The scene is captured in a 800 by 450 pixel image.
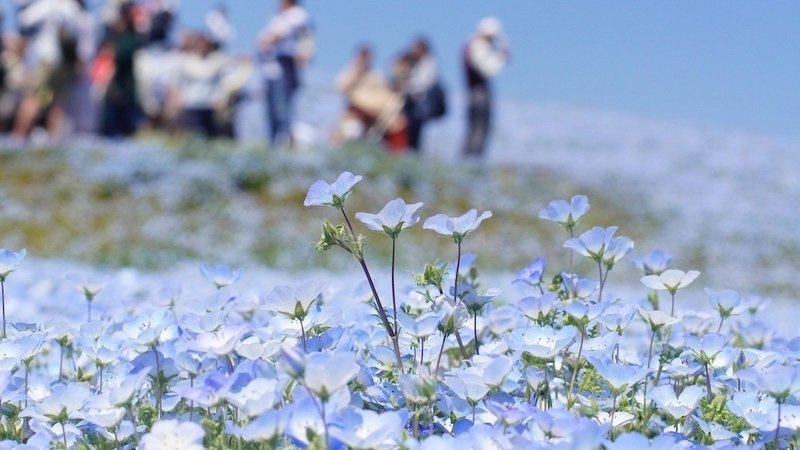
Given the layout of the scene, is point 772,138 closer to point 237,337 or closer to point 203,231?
point 203,231

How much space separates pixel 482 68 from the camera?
41.3 feet

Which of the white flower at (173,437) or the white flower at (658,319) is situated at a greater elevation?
the white flower at (658,319)

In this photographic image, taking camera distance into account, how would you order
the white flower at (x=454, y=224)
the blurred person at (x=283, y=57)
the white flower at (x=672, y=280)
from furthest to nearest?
the blurred person at (x=283, y=57) → the white flower at (x=672, y=280) → the white flower at (x=454, y=224)

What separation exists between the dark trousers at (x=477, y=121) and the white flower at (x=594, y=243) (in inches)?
445

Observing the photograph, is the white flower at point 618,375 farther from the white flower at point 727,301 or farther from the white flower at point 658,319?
the white flower at point 727,301

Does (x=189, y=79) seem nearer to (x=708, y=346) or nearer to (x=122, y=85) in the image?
(x=122, y=85)

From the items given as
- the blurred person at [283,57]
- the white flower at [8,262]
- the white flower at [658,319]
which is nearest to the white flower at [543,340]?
the white flower at [658,319]

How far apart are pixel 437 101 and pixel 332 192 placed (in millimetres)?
11095

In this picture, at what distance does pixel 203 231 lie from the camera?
10047mm

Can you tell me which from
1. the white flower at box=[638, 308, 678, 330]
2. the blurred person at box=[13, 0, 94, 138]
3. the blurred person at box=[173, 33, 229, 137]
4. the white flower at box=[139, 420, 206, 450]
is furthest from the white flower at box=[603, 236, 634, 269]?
the blurred person at box=[173, 33, 229, 137]

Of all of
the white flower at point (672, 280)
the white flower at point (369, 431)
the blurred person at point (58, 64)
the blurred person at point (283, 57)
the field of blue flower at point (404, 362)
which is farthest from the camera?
the blurred person at point (283, 57)

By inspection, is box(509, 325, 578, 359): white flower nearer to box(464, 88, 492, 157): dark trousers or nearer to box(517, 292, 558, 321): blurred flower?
box(517, 292, 558, 321): blurred flower

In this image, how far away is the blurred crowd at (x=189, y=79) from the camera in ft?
36.4

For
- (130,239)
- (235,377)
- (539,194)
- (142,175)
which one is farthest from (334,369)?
(539,194)
